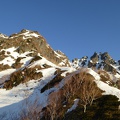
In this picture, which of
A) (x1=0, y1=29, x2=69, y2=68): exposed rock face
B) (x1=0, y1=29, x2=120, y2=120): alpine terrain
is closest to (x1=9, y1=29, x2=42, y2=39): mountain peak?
(x1=0, y1=29, x2=69, y2=68): exposed rock face

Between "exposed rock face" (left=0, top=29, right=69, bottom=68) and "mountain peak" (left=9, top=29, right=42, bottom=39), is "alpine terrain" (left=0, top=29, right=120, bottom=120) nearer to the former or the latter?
"exposed rock face" (left=0, top=29, right=69, bottom=68)

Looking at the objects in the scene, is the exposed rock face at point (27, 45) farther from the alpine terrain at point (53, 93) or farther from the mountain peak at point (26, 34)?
the alpine terrain at point (53, 93)

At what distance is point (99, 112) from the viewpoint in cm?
4412

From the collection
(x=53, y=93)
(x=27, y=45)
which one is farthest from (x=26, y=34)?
(x=53, y=93)

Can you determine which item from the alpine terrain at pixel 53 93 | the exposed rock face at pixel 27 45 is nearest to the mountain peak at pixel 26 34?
the exposed rock face at pixel 27 45

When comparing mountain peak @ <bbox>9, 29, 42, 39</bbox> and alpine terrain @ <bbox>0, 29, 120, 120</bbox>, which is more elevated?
mountain peak @ <bbox>9, 29, 42, 39</bbox>

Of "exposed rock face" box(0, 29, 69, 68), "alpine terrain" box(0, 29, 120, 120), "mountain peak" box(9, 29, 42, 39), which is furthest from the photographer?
Answer: "mountain peak" box(9, 29, 42, 39)

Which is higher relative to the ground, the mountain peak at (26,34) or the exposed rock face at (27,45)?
the mountain peak at (26,34)

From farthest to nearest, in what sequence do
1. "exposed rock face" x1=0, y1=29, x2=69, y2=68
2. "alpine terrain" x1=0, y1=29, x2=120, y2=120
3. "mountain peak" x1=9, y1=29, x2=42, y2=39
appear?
1. "mountain peak" x1=9, y1=29, x2=42, y2=39
2. "exposed rock face" x1=0, y1=29, x2=69, y2=68
3. "alpine terrain" x1=0, y1=29, x2=120, y2=120

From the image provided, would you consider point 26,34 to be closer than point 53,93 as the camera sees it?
No

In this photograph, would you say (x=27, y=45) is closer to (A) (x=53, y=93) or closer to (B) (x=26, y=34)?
(B) (x=26, y=34)

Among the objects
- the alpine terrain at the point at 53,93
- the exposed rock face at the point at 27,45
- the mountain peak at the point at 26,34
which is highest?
the mountain peak at the point at 26,34

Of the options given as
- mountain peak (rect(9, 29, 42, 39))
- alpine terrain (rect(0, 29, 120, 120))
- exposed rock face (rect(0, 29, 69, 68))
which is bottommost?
alpine terrain (rect(0, 29, 120, 120))

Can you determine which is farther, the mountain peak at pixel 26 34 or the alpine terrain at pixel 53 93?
the mountain peak at pixel 26 34
